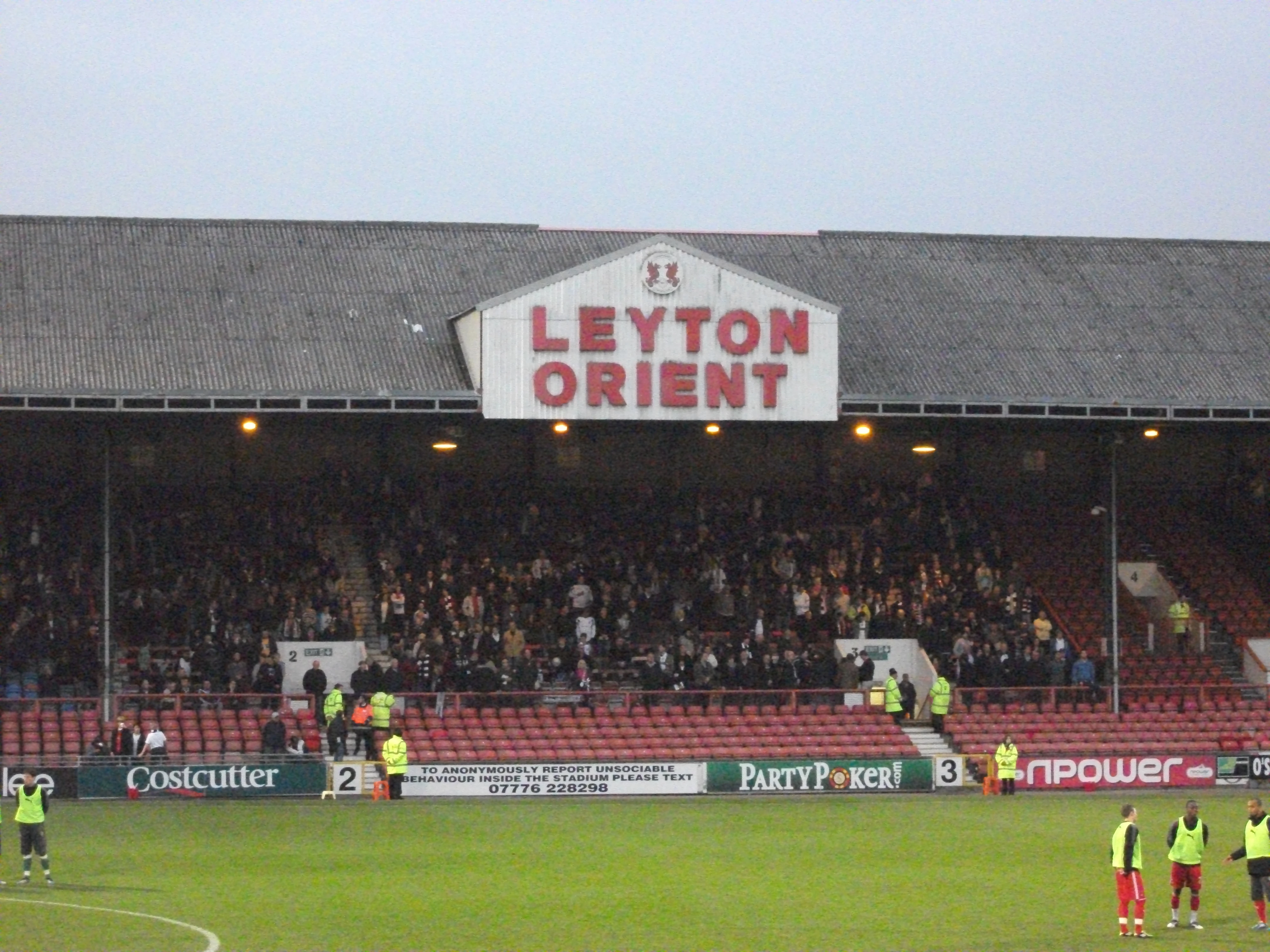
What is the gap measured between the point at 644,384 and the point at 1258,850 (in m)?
24.8

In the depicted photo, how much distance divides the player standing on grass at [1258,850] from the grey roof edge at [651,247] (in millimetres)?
24328

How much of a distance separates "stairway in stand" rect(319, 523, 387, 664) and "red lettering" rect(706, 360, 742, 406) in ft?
32.3

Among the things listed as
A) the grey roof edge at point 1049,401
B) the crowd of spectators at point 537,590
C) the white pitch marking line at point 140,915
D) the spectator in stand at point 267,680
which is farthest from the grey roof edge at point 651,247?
the white pitch marking line at point 140,915

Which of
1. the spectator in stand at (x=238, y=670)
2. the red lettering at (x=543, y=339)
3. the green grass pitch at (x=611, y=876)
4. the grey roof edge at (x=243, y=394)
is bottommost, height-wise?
the green grass pitch at (x=611, y=876)

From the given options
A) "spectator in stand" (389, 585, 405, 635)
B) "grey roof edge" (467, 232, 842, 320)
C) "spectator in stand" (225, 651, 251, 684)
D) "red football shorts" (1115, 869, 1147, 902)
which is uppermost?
"grey roof edge" (467, 232, 842, 320)

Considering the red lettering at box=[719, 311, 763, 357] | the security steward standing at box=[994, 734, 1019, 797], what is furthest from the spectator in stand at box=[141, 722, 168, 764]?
the security steward standing at box=[994, 734, 1019, 797]

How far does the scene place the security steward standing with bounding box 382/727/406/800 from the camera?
4166 centimetres

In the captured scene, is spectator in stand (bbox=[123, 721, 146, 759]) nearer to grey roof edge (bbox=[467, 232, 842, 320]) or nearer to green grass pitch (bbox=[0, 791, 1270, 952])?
green grass pitch (bbox=[0, 791, 1270, 952])

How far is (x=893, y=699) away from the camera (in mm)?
47844

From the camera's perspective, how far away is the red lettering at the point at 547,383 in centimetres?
4738

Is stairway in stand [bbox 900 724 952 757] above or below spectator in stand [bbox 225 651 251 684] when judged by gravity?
below

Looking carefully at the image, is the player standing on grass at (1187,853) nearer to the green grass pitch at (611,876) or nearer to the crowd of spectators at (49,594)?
the green grass pitch at (611,876)

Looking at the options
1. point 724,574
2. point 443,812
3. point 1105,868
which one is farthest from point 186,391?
point 1105,868

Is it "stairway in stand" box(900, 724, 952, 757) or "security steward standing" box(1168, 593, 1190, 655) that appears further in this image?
"security steward standing" box(1168, 593, 1190, 655)
